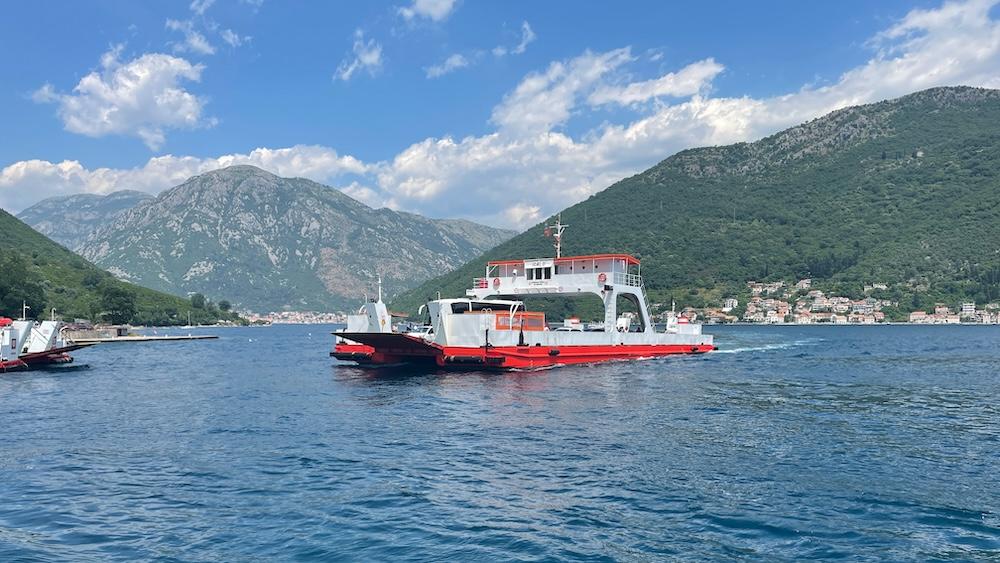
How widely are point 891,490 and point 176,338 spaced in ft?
385

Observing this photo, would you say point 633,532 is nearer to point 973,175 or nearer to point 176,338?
point 176,338

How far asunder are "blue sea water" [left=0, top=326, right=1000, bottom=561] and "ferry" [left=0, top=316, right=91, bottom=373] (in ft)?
71.4

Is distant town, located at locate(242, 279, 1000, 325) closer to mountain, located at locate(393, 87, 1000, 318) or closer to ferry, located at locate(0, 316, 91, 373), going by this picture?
mountain, located at locate(393, 87, 1000, 318)

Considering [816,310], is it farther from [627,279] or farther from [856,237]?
[627,279]

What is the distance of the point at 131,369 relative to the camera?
5316 centimetres

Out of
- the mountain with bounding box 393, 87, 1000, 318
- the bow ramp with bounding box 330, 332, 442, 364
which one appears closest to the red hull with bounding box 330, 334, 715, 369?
the bow ramp with bounding box 330, 332, 442, 364

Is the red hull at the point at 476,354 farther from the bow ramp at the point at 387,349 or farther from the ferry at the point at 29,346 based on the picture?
the ferry at the point at 29,346

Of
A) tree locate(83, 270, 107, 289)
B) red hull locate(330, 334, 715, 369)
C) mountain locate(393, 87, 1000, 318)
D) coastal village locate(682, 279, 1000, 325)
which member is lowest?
red hull locate(330, 334, 715, 369)

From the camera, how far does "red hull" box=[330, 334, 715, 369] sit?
41.7 metres

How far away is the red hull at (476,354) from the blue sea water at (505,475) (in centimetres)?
823

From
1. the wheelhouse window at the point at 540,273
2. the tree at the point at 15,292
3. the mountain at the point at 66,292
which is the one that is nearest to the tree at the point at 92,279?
the mountain at the point at 66,292

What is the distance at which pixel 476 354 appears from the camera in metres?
41.9

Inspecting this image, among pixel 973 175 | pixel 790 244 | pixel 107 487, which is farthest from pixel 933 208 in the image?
pixel 107 487

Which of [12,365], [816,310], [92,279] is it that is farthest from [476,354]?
[92,279]
